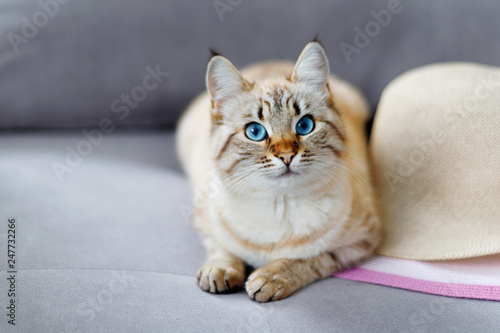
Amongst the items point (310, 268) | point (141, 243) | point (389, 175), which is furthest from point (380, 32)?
point (141, 243)

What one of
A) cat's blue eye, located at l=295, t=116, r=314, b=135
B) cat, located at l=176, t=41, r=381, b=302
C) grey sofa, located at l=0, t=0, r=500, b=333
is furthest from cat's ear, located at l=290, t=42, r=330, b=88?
grey sofa, located at l=0, t=0, r=500, b=333

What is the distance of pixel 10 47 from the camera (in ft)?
7.88

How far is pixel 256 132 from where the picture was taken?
139 centimetres

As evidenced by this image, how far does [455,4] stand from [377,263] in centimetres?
178

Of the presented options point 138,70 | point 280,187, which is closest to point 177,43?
point 138,70

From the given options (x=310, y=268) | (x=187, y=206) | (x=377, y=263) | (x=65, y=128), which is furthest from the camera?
(x=65, y=128)

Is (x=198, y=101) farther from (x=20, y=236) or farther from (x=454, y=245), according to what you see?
(x=454, y=245)

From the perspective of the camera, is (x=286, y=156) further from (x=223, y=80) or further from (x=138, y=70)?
(x=138, y=70)

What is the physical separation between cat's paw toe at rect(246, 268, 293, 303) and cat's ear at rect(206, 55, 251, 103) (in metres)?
0.63

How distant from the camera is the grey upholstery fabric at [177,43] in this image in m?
2.44

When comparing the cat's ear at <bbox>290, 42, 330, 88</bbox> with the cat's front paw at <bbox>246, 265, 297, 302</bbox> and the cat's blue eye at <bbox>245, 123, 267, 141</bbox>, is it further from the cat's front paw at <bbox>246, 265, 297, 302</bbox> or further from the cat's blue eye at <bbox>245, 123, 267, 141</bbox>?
the cat's front paw at <bbox>246, 265, 297, 302</bbox>

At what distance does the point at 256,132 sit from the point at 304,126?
16 cm

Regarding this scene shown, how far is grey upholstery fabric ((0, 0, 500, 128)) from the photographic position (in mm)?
2439

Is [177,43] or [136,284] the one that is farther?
[177,43]
